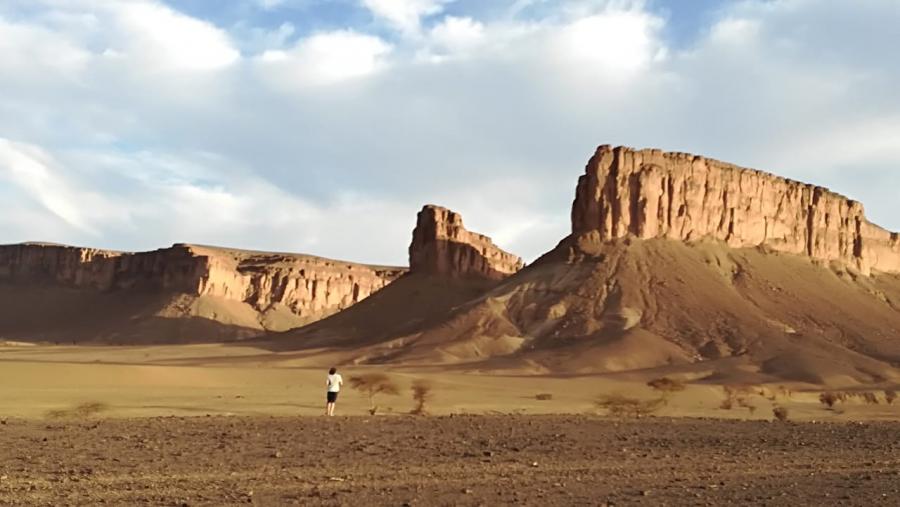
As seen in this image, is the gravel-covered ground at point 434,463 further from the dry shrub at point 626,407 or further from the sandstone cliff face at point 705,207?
the sandstone cliff face at point 705,207

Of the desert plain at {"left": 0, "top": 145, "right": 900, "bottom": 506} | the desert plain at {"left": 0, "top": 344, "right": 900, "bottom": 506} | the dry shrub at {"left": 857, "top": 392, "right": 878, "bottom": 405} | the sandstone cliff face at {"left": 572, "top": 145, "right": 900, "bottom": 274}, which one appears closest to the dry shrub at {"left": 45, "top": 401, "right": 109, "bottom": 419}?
the desert plain at {"left": 0, "top": 344, "right": 900, "bottom": 506}

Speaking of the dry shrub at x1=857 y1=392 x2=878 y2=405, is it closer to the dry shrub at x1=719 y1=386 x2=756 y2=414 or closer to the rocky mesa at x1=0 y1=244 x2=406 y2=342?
the dry shrub at x1=719 y1=386 x2=756 y2=414

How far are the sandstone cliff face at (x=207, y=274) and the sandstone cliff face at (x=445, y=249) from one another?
40.8 metres

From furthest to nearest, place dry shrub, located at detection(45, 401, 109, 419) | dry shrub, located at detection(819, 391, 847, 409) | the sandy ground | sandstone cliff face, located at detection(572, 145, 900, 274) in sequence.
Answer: sandstone cliff face, located at detection(572, 145, 900, 274)
dry shrub, located at detection(819, 391, 847, 409)
the sandy ground
dry shrub, located at detection(45, 401, 109, 419)

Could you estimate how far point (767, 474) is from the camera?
14.6 metres

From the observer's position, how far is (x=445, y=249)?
4670 inches

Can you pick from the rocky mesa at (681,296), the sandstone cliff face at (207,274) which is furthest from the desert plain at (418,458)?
the sandstone cliff face at (207,274)

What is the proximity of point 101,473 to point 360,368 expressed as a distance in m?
53.5

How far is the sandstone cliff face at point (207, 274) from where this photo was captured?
493 feet

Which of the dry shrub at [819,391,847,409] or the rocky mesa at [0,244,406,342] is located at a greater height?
the rocky mesa at [0,244,406,342]

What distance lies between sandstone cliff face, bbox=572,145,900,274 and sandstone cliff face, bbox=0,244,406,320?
73.6 m

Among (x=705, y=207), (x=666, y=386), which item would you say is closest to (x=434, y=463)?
(x=666, y=386)

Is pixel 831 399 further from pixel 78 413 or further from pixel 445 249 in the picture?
pixel 445 249

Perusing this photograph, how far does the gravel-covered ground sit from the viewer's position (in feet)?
39.5
